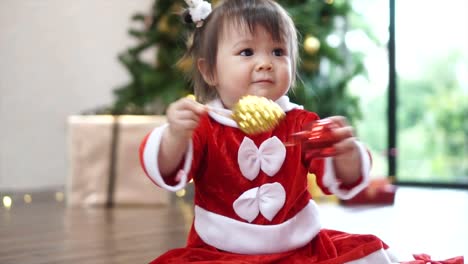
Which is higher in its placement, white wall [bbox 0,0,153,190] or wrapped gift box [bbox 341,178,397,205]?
white wall [bbox 0,0,153,190]

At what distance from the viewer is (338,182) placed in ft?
3.57

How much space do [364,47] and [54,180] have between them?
5.69 feet

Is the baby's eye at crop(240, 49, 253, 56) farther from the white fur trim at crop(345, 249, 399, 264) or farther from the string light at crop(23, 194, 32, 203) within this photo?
the string light at crop(23, 194, 32, 203)

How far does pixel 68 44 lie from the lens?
10.8 ft

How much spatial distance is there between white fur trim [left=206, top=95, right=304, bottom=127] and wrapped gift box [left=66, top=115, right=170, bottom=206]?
4.94ft

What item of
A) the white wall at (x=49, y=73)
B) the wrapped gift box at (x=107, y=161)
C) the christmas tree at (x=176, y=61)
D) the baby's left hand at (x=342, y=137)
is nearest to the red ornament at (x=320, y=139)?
the baby's left hand at (x=342, y=137)

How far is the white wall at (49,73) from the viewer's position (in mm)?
3127

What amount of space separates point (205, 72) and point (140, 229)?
86 centimetres

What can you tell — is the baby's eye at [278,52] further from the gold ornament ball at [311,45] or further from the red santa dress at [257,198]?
the gold ornament ball at [311,45]

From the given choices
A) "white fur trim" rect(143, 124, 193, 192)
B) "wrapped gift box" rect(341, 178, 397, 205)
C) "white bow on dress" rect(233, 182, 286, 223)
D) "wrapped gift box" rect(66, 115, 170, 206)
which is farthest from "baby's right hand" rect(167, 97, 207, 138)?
"wrapped gift box" rect(341, 178, 397, 205)

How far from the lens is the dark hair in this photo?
3.68 feet

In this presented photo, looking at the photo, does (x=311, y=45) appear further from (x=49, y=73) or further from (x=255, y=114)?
(x=255, y=114)

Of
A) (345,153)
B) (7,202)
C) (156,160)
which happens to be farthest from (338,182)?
(7,202)

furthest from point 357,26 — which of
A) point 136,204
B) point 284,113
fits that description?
point 284,113
